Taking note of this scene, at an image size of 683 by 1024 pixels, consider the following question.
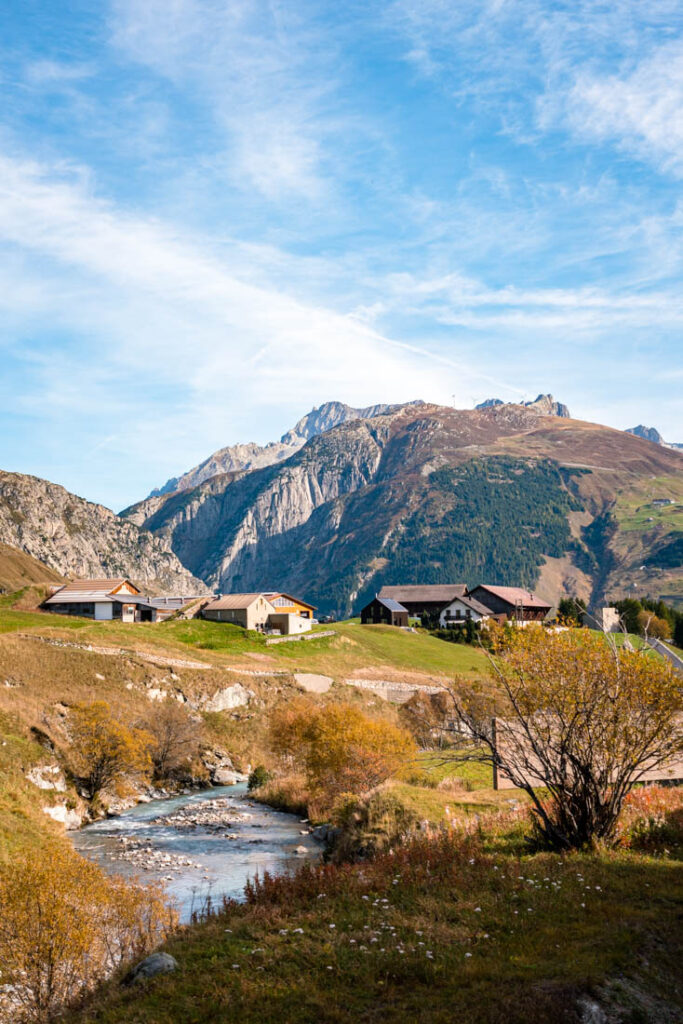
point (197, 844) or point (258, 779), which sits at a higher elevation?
point (197, 844)

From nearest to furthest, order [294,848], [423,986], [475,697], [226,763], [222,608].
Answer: [423,986] → [475,697] → [294,848] → [226,763] → [222,608]

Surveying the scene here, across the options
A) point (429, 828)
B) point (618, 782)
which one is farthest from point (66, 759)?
point (618, 782)

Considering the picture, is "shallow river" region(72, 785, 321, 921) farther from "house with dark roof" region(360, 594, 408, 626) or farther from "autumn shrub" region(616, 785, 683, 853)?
"house with dark roof" region(360, 594, 408, 626)

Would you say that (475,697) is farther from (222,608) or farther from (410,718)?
(222,608)

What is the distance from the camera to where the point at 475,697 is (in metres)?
27.5

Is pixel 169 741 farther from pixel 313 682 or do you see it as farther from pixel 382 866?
pixel 382 866

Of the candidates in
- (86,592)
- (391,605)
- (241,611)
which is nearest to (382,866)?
(241,611)

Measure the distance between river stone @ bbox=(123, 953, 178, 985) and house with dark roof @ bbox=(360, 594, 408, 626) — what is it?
12702 centimetres

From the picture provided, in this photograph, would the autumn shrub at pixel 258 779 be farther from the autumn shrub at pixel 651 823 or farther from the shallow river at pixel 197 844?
the autumn shrub at pixel 651 823

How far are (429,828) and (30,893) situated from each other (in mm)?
12668

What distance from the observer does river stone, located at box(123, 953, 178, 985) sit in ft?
45.0

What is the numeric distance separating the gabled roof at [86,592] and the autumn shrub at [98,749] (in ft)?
208

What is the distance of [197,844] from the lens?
122 feet

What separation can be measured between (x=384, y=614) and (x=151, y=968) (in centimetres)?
13079
